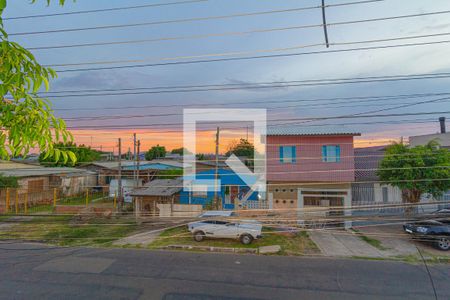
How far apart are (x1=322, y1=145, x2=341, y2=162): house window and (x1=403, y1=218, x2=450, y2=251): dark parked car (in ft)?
14.9

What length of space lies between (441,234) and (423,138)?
18244 millimetres

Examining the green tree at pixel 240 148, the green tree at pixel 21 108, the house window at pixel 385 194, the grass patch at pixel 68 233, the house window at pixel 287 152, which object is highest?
the green tree at pixel 240 148

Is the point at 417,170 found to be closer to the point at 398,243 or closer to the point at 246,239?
the point at 398,243

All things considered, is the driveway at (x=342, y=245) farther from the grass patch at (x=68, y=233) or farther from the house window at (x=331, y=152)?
the grass patch at (x=68, y=233)

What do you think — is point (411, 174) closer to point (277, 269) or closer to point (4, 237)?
point (277, 269)

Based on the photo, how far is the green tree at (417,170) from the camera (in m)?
11.9

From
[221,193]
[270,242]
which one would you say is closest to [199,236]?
[270,242]

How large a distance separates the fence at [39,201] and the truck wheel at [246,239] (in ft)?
30.3

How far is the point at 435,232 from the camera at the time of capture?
11266 millimetres

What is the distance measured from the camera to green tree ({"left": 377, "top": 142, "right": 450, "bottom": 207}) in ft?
39.2

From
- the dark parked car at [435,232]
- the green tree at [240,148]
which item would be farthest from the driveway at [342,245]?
the green tree at [240,148]

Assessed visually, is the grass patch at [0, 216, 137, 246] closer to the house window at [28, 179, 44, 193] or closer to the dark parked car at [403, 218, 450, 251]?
the house window at [28, 179, 44, 193]

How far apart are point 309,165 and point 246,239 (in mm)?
5172

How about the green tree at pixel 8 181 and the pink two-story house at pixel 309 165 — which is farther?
the green tree at pixel 8 181
